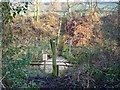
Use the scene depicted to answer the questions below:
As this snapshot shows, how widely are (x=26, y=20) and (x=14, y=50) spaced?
1.79 ft

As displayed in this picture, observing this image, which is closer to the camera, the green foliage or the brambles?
the green foliage

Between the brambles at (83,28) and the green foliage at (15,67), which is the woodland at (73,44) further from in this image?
the green foliage at (15,67)

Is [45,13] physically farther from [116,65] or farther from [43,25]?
[116,65]

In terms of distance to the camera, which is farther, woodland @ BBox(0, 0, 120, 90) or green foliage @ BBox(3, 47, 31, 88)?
woodland @ BBox(0, 0, 120, 90)

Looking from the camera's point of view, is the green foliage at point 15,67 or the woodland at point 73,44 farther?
the woodland at point 73,44

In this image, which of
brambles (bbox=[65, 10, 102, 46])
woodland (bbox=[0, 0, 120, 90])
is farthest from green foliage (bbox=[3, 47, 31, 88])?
brambles (bbox=[65, 10, 102, 46])

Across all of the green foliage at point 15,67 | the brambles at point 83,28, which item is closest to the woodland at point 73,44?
the brambles at point 83,28

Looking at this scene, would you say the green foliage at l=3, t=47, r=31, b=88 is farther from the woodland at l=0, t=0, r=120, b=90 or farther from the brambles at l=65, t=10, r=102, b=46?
the brambles at l=65, t=10, r=102, b=46

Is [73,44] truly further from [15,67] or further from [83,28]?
[15,67]

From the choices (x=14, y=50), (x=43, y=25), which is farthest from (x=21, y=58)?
(x=43, y=25)

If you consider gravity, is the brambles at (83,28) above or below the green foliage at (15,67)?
above

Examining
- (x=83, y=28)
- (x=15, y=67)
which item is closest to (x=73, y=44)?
(x=83, y=28)

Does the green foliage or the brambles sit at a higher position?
the brambles

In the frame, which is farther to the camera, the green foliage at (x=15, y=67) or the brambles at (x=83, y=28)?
the brambles at (x=83, y=28)
